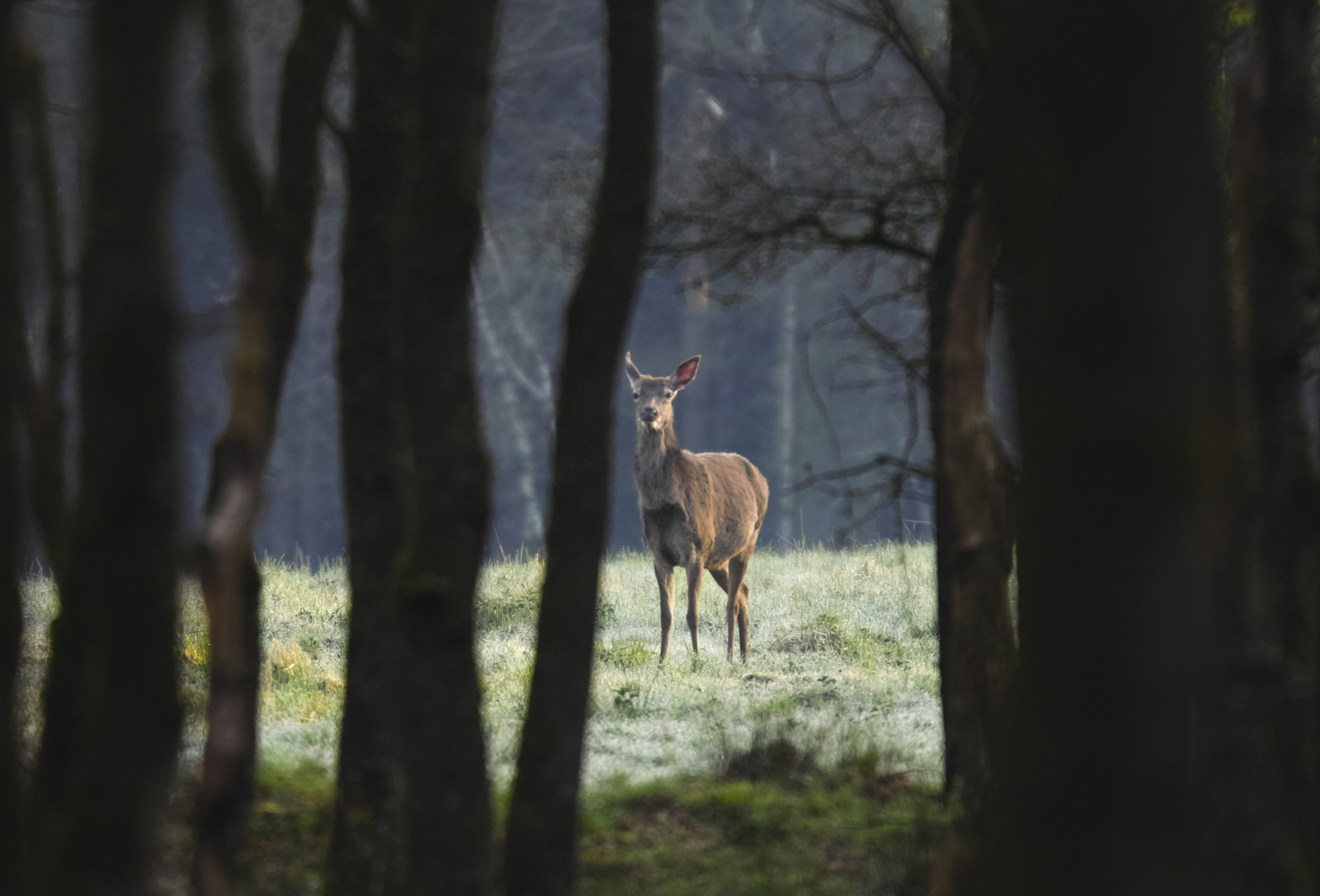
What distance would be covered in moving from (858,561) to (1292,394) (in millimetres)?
16775

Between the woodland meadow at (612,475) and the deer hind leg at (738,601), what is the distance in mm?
2799

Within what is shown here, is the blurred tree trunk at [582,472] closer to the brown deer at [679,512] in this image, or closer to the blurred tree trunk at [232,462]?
the blurred tree trunk at [232,462]

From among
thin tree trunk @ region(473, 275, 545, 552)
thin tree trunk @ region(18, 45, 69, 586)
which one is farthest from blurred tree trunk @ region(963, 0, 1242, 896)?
thin tree trunk @ region(473, 275, 545, 552)

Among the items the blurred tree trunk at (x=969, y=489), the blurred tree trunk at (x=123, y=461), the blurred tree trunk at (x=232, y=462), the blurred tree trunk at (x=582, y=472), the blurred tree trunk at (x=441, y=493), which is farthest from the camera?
the blurred tree trunk at (x=969, y=489)

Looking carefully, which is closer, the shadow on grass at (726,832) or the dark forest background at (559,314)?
the shadow on grass at (726,832)

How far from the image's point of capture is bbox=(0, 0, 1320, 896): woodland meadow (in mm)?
1267

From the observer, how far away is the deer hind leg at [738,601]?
1204cm

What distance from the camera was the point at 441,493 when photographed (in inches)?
124

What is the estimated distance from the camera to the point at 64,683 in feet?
11.2

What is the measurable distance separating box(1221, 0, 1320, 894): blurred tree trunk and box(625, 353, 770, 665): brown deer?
8.19 m

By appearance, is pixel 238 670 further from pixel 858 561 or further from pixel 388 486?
pixel 858 561

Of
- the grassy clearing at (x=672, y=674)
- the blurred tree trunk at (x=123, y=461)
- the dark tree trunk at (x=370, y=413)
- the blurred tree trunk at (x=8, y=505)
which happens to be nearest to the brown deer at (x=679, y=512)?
the grassy clearing at (x=672, y=674)

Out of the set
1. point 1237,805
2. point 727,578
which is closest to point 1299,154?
point 1237,805

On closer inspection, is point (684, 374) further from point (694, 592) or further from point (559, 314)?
point (559, 314)
